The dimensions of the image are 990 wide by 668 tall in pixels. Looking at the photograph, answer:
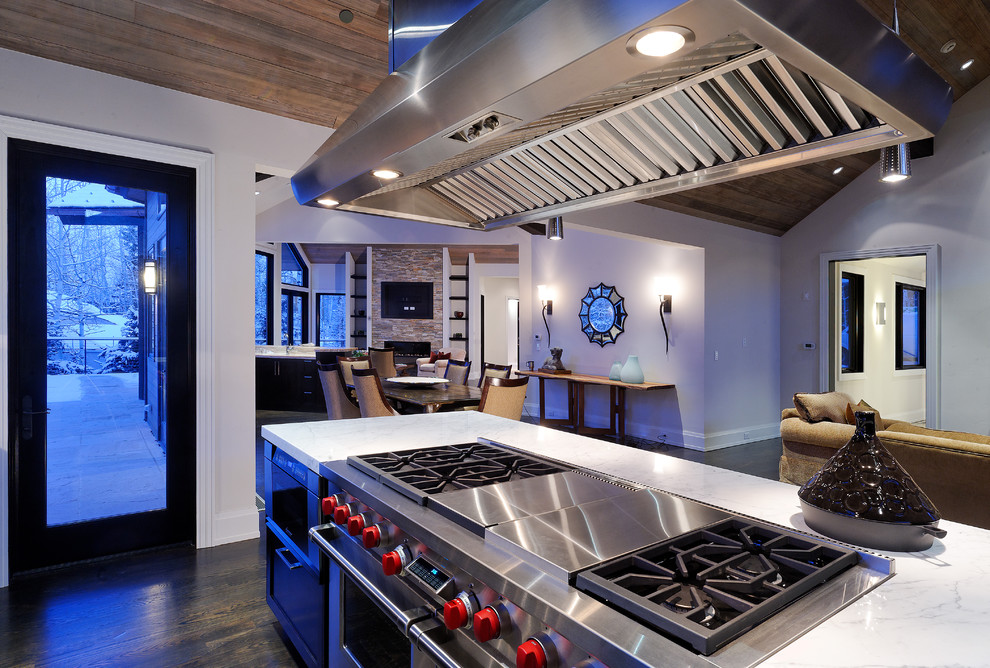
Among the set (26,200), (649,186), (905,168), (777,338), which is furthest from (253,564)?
(777,338)

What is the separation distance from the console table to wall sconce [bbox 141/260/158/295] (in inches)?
188

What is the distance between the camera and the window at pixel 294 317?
12094 millimetres

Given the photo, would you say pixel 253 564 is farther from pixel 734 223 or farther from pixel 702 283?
pixel 734 223

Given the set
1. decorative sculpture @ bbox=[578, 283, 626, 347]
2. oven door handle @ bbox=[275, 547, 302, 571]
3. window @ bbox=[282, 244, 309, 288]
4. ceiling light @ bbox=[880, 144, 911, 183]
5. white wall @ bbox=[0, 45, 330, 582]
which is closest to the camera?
ceiling light @ bbox=[880, 144, 911, 183]

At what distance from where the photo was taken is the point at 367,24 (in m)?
2.70

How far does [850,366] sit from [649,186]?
749 cm

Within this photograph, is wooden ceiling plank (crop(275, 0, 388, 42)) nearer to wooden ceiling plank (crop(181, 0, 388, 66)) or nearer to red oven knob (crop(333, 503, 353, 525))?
wooden ceiling plank (crop(181, 0, 388, 66))

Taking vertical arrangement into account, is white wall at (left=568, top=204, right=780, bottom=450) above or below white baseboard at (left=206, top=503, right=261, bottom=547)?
→ above

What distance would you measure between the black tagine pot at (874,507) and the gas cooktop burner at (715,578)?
0.33 feet

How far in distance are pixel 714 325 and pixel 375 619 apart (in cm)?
572

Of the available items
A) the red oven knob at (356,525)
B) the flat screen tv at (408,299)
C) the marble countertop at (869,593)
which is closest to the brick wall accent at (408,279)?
the flat screen tv at (408,299)

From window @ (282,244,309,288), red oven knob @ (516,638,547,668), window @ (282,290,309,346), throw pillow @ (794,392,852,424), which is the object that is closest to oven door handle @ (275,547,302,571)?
red oven knob @ (516,638,547,668)

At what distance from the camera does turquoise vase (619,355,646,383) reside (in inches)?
260

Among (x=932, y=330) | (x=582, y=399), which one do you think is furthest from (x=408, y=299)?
(x=932, y=330)
